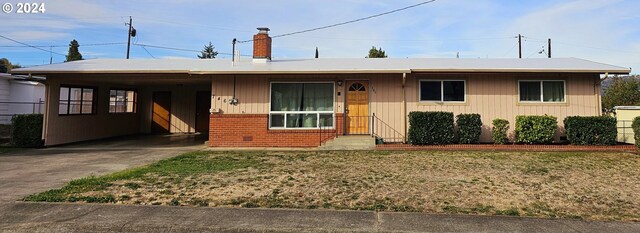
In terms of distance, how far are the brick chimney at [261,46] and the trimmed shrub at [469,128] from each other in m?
7.97

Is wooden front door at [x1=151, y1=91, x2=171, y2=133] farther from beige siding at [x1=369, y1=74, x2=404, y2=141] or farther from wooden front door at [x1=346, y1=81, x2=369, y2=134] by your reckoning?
beige siding at [x1=369, y1=74, x2=404, y2=141]

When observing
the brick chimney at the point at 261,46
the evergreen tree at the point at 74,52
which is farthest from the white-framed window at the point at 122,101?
the evergreen tree at the point at 74,52

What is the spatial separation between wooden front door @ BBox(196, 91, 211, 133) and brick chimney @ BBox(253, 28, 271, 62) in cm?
551

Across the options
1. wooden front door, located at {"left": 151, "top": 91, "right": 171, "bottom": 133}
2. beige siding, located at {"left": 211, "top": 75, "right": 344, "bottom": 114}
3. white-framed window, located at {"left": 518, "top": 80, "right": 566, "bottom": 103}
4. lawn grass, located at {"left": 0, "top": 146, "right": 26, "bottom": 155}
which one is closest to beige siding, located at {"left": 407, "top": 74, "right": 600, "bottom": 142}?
white-framed window, located at {"left": 518, "top": 80, "right": 566, "bottom": 103}

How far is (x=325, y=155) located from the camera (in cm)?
980

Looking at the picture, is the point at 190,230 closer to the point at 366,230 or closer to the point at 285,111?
the point at 366,230

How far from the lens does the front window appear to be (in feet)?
38.7

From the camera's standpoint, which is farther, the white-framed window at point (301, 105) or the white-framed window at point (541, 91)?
the white-framed window at point (301, 105)

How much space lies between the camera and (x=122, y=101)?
1686cm

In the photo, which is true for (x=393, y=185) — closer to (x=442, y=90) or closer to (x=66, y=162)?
(x=442, y=90)

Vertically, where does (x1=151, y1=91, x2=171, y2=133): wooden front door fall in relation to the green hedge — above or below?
above

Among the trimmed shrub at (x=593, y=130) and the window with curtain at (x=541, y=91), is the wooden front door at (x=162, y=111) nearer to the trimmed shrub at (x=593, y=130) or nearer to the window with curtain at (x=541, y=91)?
the window with curtain at (x=541, y=91)

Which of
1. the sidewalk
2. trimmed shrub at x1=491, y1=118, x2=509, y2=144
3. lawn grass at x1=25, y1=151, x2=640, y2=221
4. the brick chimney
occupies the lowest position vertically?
the sidewalk

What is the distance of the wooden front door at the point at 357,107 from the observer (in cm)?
1184
